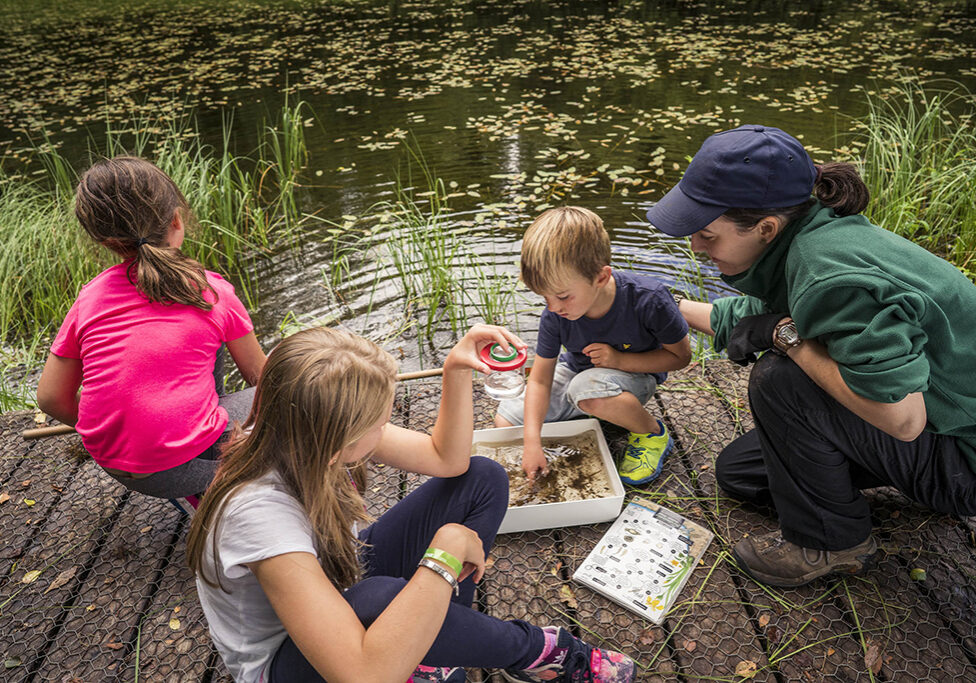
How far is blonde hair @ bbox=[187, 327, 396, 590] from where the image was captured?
1.17 metres

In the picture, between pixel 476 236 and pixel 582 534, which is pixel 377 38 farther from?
pixel 582 534

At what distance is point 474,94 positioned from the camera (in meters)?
6.74

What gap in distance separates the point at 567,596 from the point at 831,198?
1199 millimetres

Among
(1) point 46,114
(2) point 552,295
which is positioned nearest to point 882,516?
(2) point 552,295

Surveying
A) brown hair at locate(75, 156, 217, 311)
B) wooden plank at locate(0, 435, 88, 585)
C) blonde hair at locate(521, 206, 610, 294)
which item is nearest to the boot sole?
blonde hair at locate(521, 206, 610, 294)

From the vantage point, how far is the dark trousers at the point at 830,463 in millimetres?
1559

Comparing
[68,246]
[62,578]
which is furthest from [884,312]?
[68,246]

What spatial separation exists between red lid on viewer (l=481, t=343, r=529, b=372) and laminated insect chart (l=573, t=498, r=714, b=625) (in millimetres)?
636

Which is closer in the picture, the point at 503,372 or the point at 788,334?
the point at 788,334

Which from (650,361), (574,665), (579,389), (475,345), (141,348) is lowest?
(574,665)

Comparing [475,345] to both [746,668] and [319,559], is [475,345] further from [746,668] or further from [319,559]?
[746,668]

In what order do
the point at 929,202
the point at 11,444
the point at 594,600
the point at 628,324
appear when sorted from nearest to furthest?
the point at 594,600, the point at 628,324, the point at 11,444, the point at 929,202

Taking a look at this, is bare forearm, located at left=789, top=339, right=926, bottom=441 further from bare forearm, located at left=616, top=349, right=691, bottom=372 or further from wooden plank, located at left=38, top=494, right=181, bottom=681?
wooden plank, located at left=38, top=494, right=181, bottom=681

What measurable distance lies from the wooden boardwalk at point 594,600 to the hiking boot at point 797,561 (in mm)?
40
